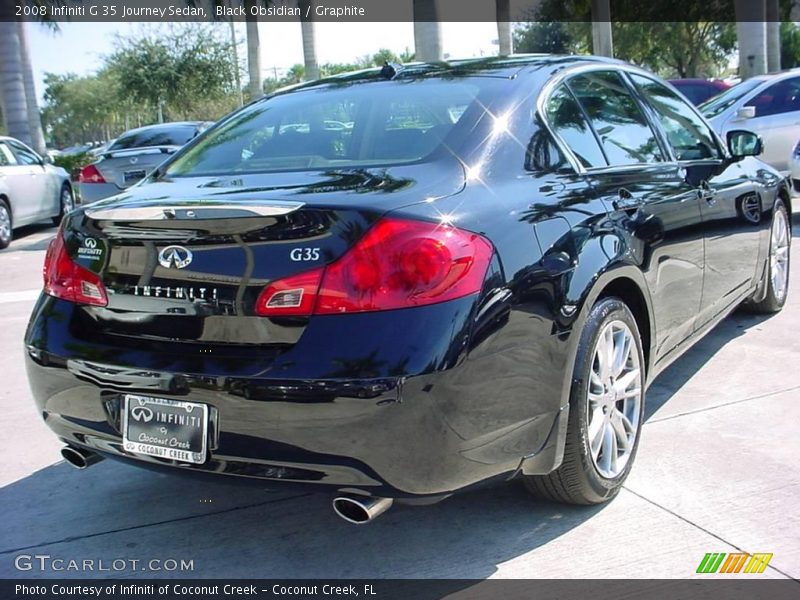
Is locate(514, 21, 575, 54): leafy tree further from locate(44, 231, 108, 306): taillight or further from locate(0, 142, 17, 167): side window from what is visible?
Result: locate(44, 231, 108, 306): taillight

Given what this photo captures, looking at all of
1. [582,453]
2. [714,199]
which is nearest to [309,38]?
[714,199]

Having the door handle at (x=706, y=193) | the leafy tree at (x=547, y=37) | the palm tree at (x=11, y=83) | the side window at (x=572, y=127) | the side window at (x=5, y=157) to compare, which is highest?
the leafy tree at (x=547, y=37)

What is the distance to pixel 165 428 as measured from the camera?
2736 mm

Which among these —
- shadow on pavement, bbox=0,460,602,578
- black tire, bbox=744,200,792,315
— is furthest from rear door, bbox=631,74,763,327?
shadow on pavement, bbox=0,460,602,578

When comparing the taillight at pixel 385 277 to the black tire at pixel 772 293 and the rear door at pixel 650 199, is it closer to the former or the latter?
the rear door at pixel 650 199

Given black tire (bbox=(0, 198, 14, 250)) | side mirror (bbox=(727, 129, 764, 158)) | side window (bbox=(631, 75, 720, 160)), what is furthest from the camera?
black tire (bbox=(0, 198, 14, 250))

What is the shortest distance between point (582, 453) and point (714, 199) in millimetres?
1872

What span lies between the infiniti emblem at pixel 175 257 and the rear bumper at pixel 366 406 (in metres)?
0.28

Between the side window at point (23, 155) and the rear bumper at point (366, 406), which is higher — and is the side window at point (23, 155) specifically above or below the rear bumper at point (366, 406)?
above

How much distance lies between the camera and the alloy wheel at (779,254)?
5555 millimetres

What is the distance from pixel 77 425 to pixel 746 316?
4526 mm

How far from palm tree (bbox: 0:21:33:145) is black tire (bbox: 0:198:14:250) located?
27.2ft

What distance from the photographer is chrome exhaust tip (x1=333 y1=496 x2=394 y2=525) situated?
259cm

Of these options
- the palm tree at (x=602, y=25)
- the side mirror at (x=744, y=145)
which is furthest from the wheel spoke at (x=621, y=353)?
the palm tree at (x=602, y=25)
